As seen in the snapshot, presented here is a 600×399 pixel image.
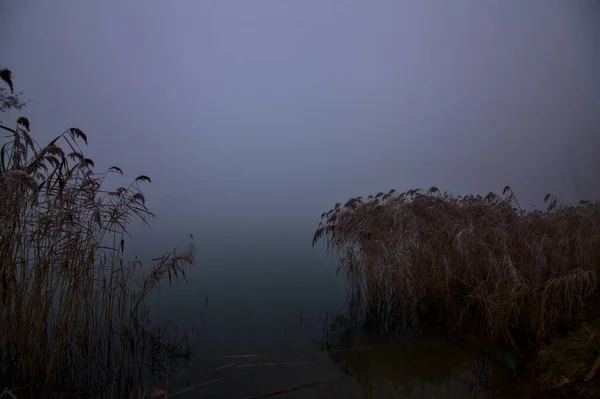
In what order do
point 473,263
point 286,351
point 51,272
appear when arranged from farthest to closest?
1. point 473,263
2. point 286,351
3. point 51,272

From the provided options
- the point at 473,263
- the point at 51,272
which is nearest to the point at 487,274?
the point at 473,263

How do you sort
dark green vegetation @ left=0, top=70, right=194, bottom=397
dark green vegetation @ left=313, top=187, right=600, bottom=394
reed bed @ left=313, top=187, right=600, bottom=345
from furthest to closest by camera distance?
reed bed @ left=313, top=187, right=600, bottom=345 → dark green vegetation @ left=313, top=187, right=600, bottom=394 → dark green vegetation @ left=0, top=70, right=194, bottom=397

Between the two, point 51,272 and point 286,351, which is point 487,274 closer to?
point 286,351

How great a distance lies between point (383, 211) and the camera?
527cm

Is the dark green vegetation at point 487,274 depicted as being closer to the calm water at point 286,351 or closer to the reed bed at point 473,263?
the reed bed at point 473,263

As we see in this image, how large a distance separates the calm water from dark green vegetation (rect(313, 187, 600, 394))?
52 centimetres

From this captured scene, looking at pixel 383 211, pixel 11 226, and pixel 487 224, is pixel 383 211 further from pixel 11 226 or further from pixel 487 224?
pixel 11 226

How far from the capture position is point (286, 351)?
3.70 metres

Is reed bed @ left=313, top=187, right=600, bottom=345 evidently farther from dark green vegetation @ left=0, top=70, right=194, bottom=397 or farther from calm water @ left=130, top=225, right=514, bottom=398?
dark green vegetation @ left=0, top=70, right=194, bottom=397

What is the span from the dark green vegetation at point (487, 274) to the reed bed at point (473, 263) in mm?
15

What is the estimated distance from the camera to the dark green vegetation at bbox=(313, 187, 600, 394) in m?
2.79

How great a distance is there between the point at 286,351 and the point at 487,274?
294cm

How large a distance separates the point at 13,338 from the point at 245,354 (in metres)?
2.35

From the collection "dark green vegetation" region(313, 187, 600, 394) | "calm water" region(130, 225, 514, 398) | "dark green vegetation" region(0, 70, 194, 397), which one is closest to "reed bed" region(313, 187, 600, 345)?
"dark green vegetation" region(313, 187, 600, 394)
